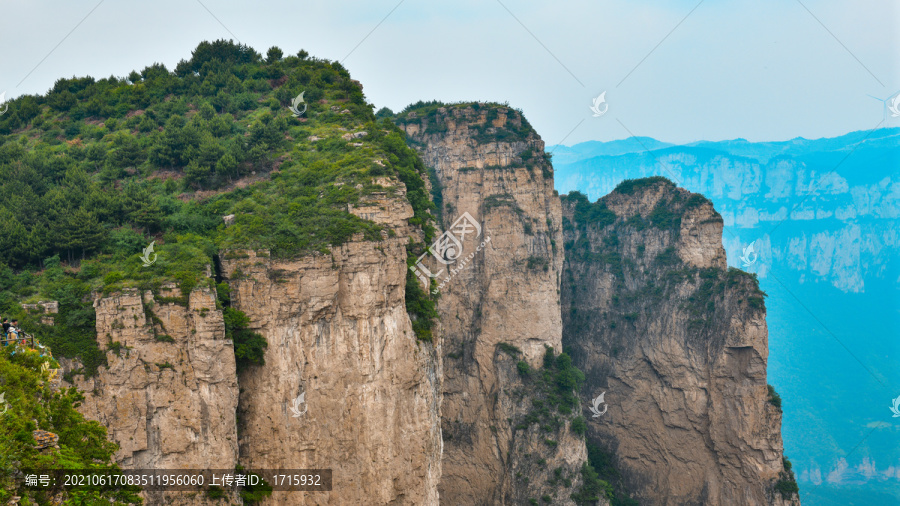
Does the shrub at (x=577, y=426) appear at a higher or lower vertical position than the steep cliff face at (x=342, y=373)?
lower

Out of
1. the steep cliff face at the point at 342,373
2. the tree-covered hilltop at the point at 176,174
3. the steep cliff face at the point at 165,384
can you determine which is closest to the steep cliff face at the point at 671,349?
the tree-covered hilltop at the point at 176,174

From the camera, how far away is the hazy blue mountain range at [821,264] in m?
80.4

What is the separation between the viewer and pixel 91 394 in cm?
1922

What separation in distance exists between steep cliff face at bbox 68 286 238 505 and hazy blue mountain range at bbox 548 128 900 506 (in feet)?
240

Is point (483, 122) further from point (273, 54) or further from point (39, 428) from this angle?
point (39, 428)

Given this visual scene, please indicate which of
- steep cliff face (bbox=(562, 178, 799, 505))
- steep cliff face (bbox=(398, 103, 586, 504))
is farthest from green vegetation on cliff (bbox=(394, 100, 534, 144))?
steep cliff face (bbox=(562, 178, 799, 505))

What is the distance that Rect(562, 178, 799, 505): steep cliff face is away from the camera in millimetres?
48125

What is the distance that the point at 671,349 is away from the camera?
2092 inches

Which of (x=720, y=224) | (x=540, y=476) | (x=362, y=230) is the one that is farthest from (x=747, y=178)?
(x=362, y=230)

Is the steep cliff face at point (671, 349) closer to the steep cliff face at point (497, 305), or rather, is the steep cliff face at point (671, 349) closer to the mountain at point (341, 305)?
the mountain at point (341, 305)

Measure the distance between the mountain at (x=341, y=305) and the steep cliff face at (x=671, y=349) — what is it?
190 millimetres

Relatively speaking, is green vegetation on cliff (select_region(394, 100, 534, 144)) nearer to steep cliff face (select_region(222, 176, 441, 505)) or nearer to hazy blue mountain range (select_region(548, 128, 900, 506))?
steep cliff face (select_region(222, 176, 441, 505))

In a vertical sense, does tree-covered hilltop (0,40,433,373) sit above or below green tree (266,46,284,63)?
below

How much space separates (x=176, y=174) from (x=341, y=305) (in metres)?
11.2
